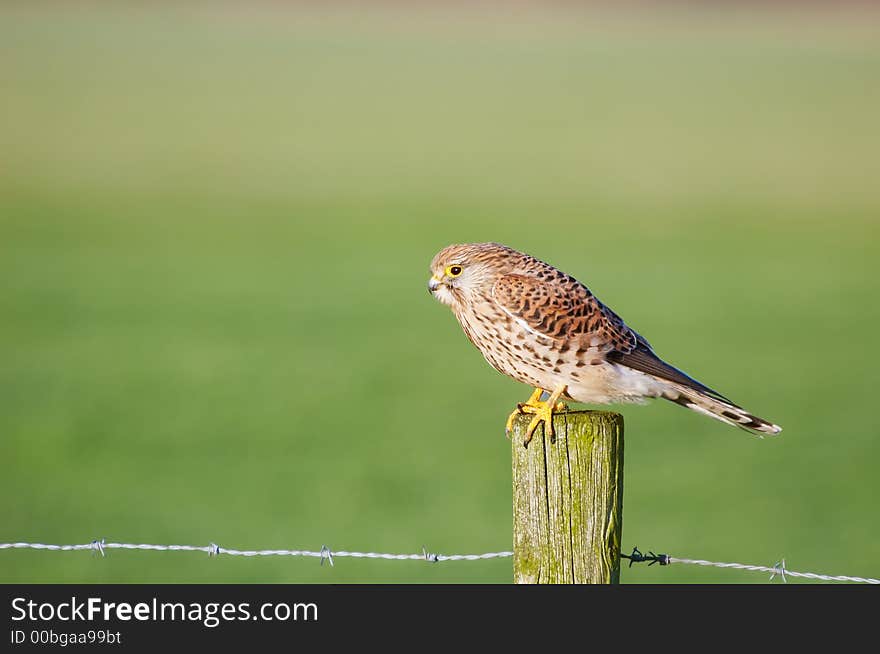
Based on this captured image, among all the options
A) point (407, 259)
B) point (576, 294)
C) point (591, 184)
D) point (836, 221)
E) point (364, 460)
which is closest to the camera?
point (576, 294)

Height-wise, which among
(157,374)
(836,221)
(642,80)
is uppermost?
(642,80)

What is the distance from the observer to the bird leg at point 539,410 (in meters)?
4.33

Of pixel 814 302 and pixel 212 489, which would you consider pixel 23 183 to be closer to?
pixel 814 302

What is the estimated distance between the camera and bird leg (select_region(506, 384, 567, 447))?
4.33 m

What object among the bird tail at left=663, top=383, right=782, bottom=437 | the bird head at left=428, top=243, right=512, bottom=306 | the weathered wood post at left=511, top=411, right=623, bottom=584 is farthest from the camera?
the bird head at left=428, top=243, right=512, bottom=306

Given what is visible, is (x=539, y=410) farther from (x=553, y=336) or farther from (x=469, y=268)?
(x=469, y=268)

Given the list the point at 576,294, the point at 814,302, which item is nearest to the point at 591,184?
the point at 814,302

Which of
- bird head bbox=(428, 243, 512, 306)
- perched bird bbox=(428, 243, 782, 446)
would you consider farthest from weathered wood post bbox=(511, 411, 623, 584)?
bird head bbox=(428, 243, 512, 306)

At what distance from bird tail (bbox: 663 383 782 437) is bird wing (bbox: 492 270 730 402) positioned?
59mm

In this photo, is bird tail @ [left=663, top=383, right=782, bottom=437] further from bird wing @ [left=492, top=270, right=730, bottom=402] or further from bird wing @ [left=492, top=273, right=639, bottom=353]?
bird wing @ [left=492, top=273, right=639, bottom=353]

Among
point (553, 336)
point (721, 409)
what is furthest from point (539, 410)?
point (721, 409)

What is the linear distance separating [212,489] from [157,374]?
7235 mm

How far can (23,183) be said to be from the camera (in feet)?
164

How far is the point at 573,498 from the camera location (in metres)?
4.25
